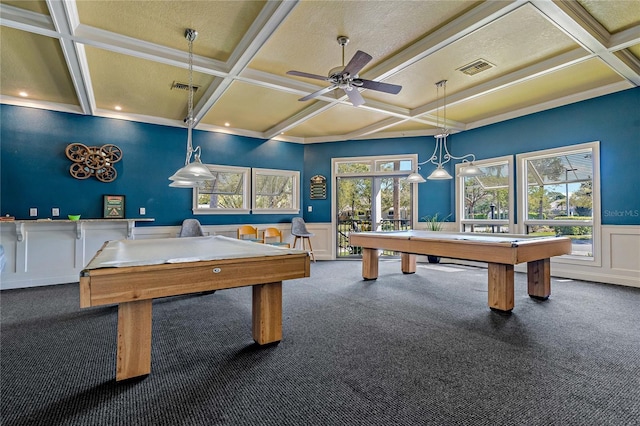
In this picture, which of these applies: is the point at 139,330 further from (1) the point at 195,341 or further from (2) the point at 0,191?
(2) the point at 0,191

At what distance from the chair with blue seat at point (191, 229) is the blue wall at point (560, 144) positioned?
2.67m

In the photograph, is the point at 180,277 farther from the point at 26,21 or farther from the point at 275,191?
the point at 275,191

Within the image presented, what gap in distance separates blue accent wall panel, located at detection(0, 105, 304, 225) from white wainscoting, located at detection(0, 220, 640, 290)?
0.30m

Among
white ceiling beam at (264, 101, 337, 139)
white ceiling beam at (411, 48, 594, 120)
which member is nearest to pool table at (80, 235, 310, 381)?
white ceiling beam at (264, 101, 337, 139)

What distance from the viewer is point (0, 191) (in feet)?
14.6

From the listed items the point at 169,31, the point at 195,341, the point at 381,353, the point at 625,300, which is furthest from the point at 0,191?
the point at 625,300

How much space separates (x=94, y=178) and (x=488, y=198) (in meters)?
7.14

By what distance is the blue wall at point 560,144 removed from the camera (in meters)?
4.37

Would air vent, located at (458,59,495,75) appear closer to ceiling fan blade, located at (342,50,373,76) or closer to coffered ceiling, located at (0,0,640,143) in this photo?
coffered ceiling, located at (0,0,640,143)

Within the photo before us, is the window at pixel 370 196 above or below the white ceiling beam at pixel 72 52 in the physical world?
below

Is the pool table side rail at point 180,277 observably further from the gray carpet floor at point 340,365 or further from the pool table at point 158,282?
the gray carpet floor at point 340,365

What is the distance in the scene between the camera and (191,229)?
5434mm

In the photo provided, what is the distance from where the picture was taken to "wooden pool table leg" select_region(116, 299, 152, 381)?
1.96 meters

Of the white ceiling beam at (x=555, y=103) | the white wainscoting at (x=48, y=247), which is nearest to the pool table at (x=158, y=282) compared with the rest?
the white wainscoting at (x=48, y=247)
